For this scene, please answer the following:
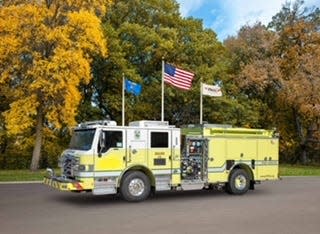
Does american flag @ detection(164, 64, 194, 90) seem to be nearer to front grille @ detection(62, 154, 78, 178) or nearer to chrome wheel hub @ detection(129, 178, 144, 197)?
chrome wheel hub @ detection(129, 178, 144, 197)

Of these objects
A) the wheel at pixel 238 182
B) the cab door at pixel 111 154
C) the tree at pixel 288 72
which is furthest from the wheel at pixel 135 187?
the tree at pixel 288 72

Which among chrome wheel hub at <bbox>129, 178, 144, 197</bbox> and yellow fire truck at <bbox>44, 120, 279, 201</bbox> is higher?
yellow fire truck at <bbox>44, 120, 279, 201</bbox>

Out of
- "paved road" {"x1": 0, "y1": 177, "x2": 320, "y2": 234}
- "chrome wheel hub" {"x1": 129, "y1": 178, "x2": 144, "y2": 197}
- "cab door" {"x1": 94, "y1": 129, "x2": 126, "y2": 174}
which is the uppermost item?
"cab door" {"x1": 94, "y1": 129, "x2": 126, "y2": 174}

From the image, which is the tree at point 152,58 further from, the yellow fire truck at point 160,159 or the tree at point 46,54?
the yellow fire truck at point 160,159

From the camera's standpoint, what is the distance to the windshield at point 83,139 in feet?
56.0

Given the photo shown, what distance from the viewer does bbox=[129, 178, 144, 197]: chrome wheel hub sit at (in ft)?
56.7

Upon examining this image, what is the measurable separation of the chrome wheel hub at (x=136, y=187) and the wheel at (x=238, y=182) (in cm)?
391

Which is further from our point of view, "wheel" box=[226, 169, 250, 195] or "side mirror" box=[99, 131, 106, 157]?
"wheel" box=[226, 169, 250, 195]

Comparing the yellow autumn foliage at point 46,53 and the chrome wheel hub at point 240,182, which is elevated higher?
the yellow autumn foliage at point 46,53

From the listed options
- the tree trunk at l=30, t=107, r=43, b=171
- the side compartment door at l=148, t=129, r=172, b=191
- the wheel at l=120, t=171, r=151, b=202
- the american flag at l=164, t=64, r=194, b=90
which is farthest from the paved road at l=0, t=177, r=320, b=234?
the tree trunk at l=30, t=107, r=43, b=171

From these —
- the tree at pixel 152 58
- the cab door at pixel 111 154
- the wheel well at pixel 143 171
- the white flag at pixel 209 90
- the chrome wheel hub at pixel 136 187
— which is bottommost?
the chrome wheel hub at pixel 136 187

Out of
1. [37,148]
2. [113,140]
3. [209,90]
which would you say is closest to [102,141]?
[113,140]

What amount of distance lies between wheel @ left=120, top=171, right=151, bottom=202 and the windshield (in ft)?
5.38

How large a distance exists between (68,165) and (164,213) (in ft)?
13.8
